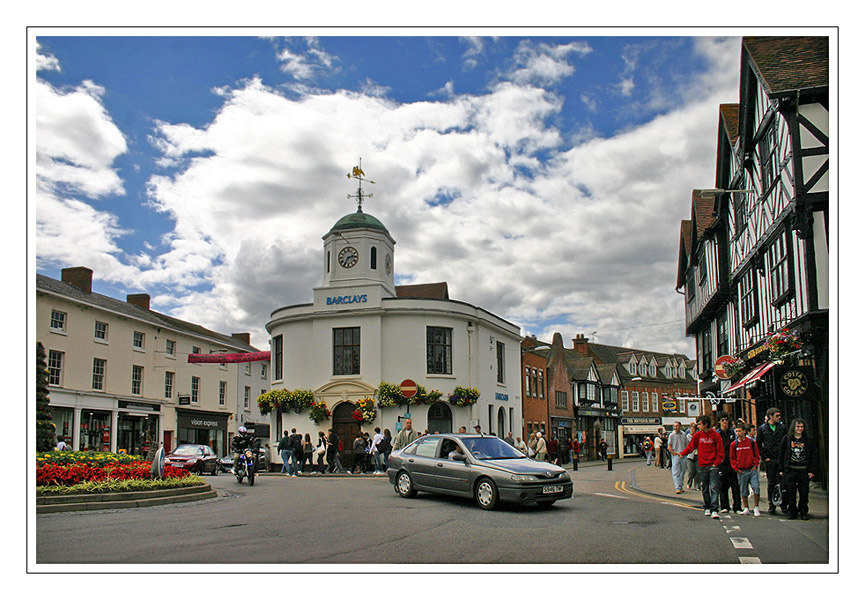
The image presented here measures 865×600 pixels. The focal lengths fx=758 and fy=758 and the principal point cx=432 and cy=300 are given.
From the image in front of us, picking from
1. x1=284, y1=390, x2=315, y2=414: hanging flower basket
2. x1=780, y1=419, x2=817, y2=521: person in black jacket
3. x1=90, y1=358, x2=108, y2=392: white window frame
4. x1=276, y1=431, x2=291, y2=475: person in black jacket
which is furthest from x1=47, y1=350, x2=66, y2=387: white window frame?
x1=780, y1=419, x2=817, y2=521: person in black jacket

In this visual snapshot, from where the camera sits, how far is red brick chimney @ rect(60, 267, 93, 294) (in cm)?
1203

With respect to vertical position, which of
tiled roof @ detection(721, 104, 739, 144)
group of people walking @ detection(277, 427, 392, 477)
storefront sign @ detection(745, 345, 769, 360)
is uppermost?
tiled roof @ detection(721, 104, 739, 144)

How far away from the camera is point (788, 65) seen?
60.6ft

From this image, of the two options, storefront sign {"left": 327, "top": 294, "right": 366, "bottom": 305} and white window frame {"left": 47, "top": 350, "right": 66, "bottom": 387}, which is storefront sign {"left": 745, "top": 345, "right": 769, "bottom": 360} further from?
white window frame {"left": 47, "top": 350, "right": 66, "bottom": 387}

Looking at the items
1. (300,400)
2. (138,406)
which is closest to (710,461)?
(300,400)

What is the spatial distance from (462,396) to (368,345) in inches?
179

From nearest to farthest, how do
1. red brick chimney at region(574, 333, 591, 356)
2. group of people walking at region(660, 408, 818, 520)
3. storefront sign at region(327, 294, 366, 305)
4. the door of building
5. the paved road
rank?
the paved road → group of people walking at region(660, 408, 818, 520) → the door of building → storefront sign at region(327, 294, 366, 305) → red brick chimney at region(574, 333, 591, 356)

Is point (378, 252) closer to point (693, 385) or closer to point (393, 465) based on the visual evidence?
point (393, 465)

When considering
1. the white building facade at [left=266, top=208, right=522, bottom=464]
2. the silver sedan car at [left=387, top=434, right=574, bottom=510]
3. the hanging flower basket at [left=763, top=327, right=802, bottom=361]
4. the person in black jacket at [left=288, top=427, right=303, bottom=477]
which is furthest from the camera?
the white building facade at [left=266, top=208, right=522, bottom=464]

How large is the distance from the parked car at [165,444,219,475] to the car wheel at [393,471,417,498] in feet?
49.9

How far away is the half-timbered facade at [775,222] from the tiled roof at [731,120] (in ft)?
0.17

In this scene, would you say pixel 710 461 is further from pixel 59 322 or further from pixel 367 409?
pixel 367 409

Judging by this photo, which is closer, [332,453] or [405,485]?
[405,485]

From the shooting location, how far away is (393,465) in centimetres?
1653
